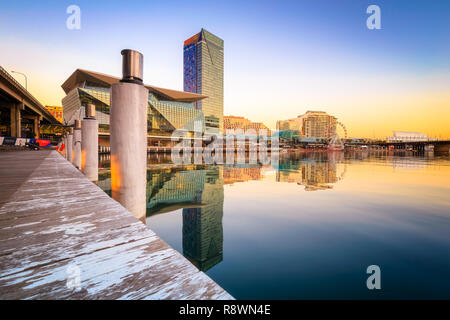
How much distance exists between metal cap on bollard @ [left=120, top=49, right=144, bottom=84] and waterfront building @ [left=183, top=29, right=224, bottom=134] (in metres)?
166

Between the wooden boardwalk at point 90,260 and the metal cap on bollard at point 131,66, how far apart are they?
3.01 metres

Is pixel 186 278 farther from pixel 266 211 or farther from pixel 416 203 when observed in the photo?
pixel 416 203

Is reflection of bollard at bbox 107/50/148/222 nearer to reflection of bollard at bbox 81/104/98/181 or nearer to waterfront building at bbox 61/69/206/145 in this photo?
reflection of bollard at bbox 81/104/98/181

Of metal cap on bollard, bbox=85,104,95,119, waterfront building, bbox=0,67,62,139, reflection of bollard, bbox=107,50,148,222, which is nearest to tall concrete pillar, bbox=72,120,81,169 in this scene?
metal cap on bollard, bbox=85,104,95,119

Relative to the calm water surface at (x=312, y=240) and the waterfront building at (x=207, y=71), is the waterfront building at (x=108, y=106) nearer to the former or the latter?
the calm water surface at (x=312, y=240)

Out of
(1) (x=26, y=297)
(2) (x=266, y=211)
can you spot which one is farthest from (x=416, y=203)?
(1) (x=26, y=297)

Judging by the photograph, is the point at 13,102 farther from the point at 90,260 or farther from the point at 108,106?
the point at 90,260

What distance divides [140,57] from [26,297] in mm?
4870

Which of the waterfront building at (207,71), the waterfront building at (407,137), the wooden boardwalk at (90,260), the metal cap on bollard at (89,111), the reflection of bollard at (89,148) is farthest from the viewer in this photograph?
the waterfront building at (407,137)

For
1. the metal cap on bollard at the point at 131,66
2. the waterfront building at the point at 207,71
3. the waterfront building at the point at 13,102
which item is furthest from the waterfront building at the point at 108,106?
the waterfront building at the point at 207,71

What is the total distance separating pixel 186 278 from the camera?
4.95ft

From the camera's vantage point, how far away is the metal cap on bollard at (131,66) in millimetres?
4609

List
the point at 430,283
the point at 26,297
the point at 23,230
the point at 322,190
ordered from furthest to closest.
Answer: the point at 322,190, the point at 430,283, the point at 23,230, the point at 26,297

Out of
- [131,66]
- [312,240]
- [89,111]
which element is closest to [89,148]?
[89,111]
